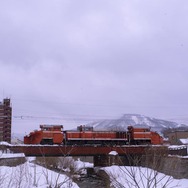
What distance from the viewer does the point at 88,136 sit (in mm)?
44062

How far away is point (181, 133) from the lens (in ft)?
331

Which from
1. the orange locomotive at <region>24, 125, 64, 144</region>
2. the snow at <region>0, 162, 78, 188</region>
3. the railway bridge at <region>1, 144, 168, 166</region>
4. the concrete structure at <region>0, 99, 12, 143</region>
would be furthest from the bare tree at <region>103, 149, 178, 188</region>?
the concrete structure at <region>0, 99, 12, 143</region>

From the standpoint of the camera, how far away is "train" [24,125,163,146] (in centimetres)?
4259

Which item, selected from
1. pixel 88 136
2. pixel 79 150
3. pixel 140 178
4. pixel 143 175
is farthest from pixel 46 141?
pixel 143 175

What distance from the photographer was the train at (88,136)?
42.6 m

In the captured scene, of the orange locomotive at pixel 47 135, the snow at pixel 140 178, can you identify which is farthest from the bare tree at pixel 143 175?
the orange locomotive at pixel 47 135

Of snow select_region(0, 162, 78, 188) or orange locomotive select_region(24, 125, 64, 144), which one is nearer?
snow select_region(0, 162, 78, 188)

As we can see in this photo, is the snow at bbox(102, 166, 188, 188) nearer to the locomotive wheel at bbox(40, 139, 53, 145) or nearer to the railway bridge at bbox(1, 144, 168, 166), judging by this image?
the railway bridge at bbox(1, 144, 168, 166)

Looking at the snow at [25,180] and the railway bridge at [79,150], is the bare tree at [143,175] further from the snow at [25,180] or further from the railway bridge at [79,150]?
the railway bridge at [79,150]

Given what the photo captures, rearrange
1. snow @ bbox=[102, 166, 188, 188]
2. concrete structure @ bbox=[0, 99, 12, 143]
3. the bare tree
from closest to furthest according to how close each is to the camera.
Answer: the bare tree → snow @ bbox=[102, 166, 188, 188] → concrete structure @ bbox=[0, 99, 12, 143]

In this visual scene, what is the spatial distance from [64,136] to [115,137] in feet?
22.6

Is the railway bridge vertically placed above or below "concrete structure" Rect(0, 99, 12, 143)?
below

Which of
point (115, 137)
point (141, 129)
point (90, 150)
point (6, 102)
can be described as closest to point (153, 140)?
point (141, 129)

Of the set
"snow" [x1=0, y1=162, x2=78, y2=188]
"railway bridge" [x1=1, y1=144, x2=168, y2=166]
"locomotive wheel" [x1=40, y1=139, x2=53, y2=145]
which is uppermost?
"locomotive wheel" [x1=40, y1=139, x2=53, y2=145]
